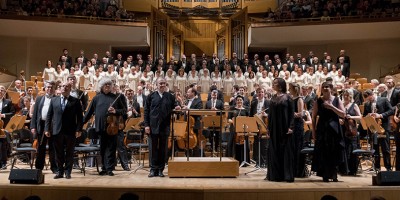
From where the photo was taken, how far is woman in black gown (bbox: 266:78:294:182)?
260 inches

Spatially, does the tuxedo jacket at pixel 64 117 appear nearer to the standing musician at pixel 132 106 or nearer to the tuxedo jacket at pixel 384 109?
the standing musician at pixel 132 106

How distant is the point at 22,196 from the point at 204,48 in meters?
15.1

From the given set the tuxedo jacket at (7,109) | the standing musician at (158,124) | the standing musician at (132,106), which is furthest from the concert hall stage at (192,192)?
the standing musician at (132,106)

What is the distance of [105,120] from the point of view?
7328mm

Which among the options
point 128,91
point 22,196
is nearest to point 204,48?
point 128,91

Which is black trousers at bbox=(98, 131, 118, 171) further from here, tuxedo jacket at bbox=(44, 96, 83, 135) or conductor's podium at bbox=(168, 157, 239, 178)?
conductor's podium at bbox=(168, 157, 239, 178)

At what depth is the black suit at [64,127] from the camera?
692 cm

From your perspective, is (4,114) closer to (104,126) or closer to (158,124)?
(104,126)

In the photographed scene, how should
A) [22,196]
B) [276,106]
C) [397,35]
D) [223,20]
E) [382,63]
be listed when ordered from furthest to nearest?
[223,20], [382,63], [397,35], [276,106], [22,196]

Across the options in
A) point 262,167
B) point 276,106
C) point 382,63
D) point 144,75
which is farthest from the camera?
point 382,63

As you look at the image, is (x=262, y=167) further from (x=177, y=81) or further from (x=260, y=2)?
(x=260, y=2)

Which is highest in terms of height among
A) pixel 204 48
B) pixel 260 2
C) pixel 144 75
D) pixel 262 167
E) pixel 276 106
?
pixel 260 2

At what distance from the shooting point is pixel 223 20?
20125mm

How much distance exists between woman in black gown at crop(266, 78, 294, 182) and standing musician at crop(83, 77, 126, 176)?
221 centimetres
